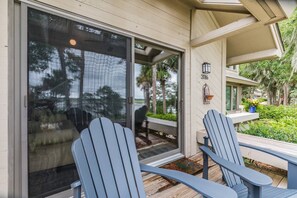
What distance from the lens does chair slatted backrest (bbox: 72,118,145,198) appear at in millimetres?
1139

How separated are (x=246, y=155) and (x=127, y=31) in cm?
273

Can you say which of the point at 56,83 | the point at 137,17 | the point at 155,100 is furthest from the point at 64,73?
the point at 155,100

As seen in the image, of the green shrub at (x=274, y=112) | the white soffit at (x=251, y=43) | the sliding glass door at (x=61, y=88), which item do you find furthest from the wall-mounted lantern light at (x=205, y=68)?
the green shrub at (x=274, y=112)

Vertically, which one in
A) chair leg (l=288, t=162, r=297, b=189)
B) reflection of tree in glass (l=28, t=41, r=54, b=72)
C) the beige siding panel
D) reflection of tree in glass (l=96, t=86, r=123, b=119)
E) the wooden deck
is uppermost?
the beige siding panel

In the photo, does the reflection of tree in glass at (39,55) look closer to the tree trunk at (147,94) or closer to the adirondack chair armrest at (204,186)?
the tree trunk at (147,94)

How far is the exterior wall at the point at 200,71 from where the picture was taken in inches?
137

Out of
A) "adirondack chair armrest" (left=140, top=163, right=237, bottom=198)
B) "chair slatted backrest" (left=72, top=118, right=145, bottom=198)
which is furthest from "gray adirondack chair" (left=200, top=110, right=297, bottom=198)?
"chair slatted backrest" (left=72, top=118, right=145, bottom=198)

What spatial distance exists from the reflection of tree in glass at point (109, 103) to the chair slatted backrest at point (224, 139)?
1126 mm

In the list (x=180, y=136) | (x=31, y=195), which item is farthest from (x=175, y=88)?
(x=31, y=195)

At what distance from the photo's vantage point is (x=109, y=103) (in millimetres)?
2262

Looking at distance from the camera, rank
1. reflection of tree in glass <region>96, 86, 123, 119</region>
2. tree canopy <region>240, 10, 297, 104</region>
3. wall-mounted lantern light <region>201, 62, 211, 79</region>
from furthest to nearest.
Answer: tree canopy <region>240, 10, 297, 104</region>
wall-mounted lantern light <region>201, 62, 211, 79</region>
reflection of tree in glass <region>96, 86, 123, 119</region>

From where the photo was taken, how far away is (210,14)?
164 inches

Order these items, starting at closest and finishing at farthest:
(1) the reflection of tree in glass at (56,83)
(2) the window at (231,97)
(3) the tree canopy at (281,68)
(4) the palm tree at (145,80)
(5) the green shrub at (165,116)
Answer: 1. (1) the reflection of tree in glass at (56,83)
2. (4) the palm tree at (145,80)
3. (5) the green shrub at (165,116)
4. (2) the window at (231,97)
5. (3) the tree canopy at (281,68)
